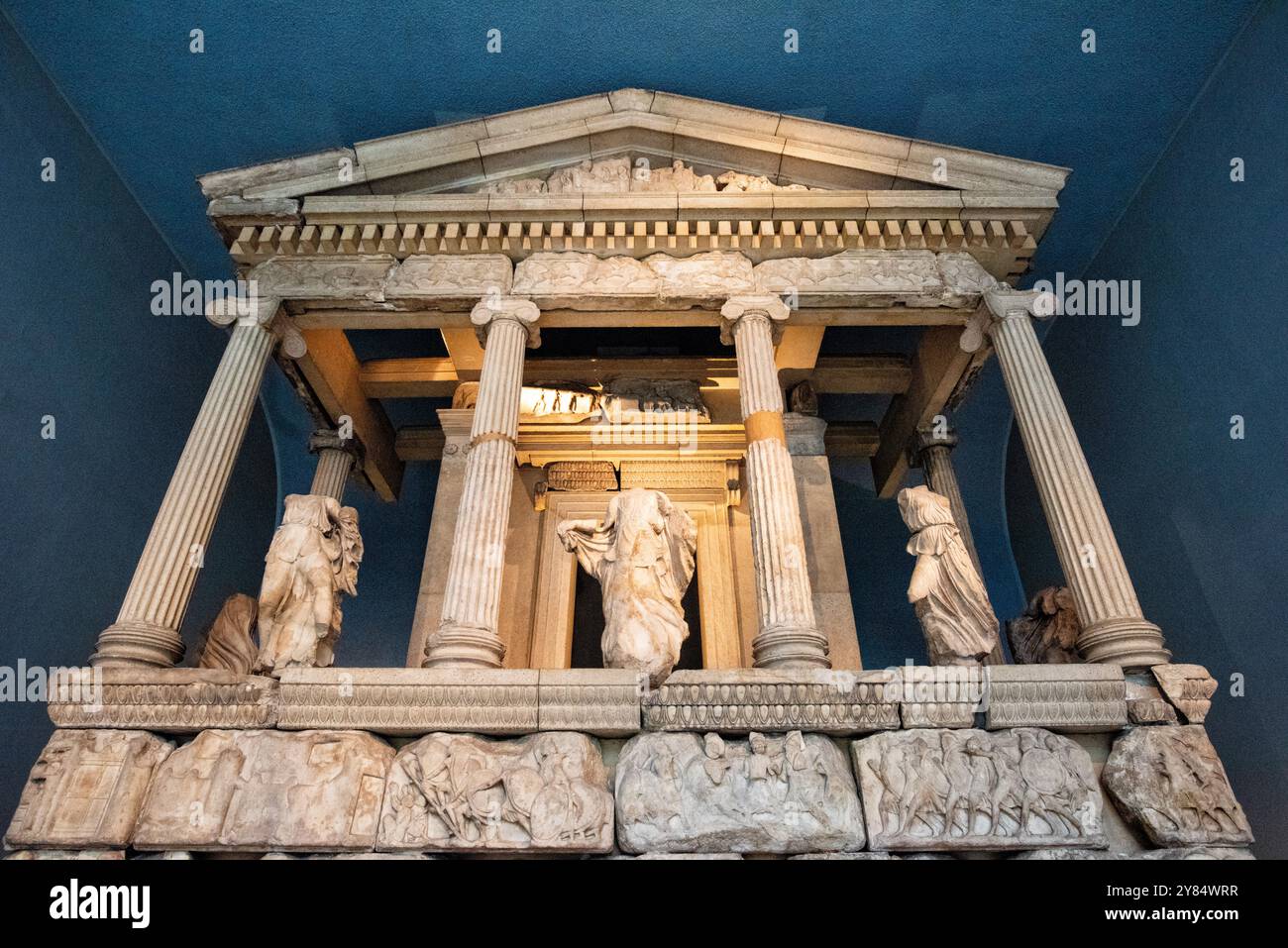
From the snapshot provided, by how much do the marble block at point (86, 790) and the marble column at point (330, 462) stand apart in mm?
4099

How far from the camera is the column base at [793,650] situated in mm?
5840

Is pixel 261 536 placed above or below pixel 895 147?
below

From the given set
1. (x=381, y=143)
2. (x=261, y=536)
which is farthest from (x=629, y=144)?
(x=261, y=536)

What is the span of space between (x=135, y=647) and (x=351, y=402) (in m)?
4.15

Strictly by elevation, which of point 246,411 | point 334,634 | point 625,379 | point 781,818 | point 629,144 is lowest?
point 781,818

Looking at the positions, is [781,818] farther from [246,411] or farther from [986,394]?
[986,394]

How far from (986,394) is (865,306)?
4.74 m

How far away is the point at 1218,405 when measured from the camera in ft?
25.5

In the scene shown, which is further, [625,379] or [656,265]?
[625,379]

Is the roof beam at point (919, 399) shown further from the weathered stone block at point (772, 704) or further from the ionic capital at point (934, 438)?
the weathered stone block at point (772, 704)

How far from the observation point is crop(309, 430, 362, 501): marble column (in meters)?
9.21

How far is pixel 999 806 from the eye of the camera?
5.04 metres

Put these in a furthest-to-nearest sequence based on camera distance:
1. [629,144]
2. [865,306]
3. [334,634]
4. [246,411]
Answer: [629,144], [865,306], [246,411], [334,634]

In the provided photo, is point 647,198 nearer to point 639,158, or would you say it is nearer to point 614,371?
point 639,158
